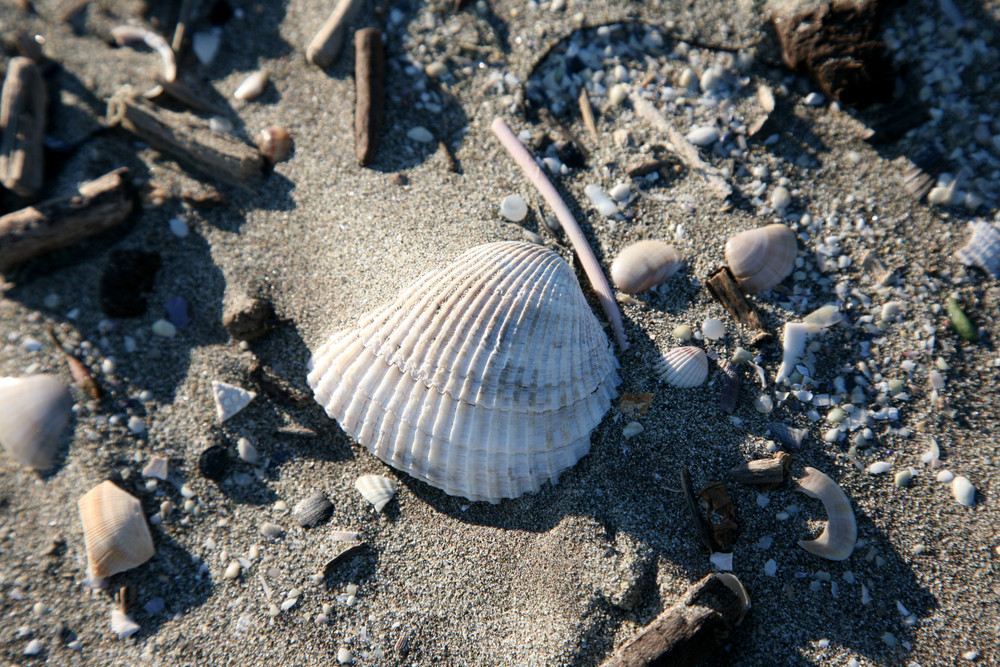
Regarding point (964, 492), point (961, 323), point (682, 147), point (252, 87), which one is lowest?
point (964, 492)

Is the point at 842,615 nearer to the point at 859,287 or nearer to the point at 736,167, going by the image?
the point at 859,287

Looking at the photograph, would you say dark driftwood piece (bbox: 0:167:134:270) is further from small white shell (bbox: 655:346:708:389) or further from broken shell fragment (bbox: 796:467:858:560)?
broken shell fragment (bbox: 796:467:858:560)

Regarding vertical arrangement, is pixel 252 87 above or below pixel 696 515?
above

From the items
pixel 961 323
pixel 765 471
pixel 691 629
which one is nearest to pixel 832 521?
Result: pixel 765 471

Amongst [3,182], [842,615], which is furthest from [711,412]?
[3,182]

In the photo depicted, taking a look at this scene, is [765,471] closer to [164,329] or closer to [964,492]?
[964,492]

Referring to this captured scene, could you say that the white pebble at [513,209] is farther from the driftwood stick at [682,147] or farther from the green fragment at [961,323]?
the green fragment at [961,323]
